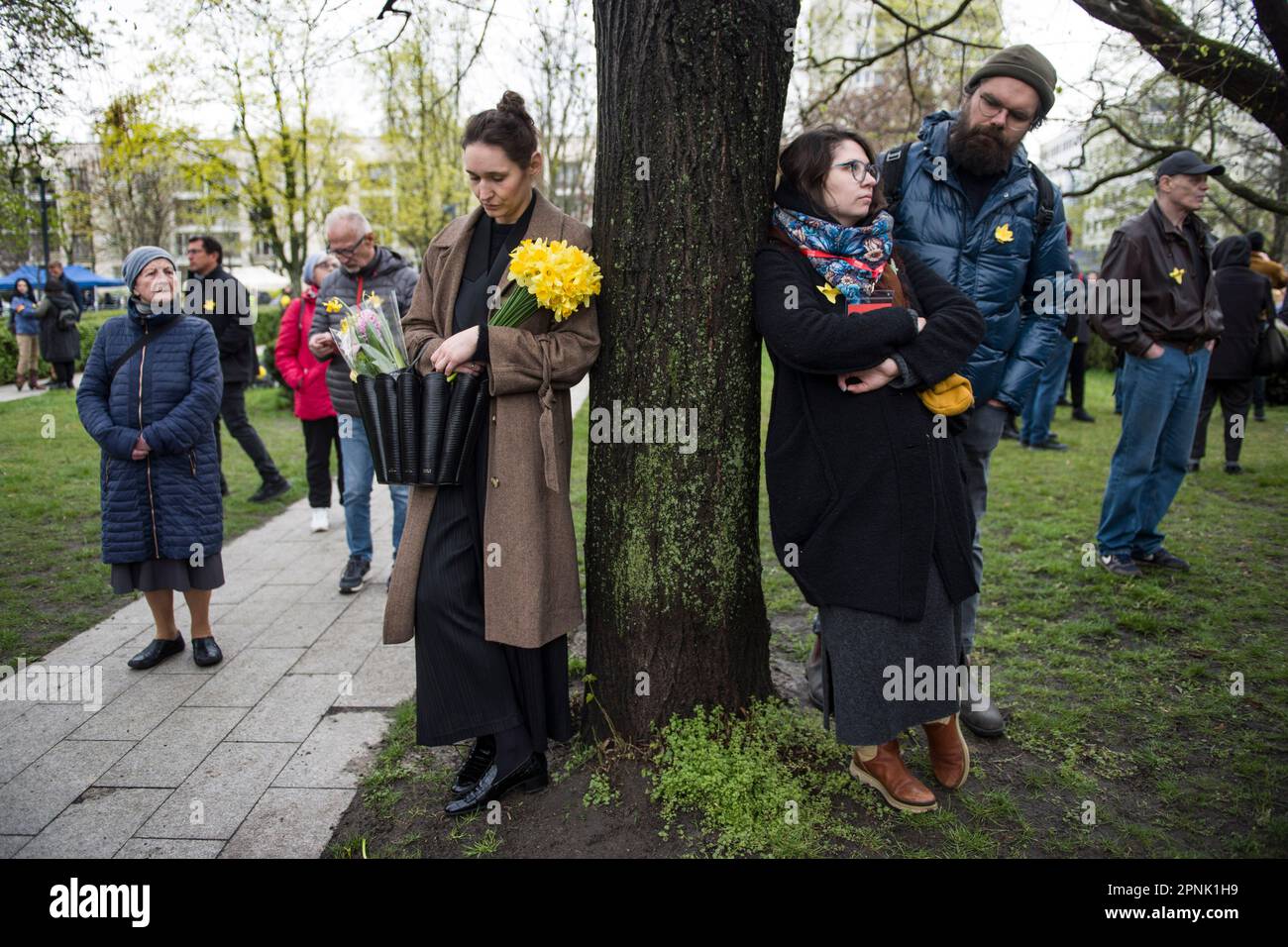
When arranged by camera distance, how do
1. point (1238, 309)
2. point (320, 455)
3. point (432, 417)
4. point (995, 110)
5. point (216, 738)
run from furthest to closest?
point (1238, 309) < point (320, 455) < point (216, 738) < point (995, 110) < point (432, 417)

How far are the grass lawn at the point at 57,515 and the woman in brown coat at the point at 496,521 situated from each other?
9.78 ft

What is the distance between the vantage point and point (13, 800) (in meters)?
3.28

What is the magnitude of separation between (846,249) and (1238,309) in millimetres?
7950

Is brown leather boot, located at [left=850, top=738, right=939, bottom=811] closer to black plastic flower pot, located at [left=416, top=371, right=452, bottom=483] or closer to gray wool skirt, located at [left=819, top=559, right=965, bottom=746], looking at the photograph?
gray wool skirt, located at [left=819, top=559, right=965, bottom=746]

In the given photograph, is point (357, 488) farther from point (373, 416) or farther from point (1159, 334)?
point (1159, 334)

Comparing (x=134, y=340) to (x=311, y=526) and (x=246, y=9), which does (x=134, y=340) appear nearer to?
(x=246, y=9)

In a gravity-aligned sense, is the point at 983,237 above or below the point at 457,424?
above

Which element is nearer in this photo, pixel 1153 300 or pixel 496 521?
pixel 496 521

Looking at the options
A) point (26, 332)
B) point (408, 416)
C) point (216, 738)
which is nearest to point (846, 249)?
point (408, 416)

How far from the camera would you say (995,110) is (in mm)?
3266

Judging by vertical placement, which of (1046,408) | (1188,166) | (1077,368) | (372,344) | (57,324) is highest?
(1188,166)

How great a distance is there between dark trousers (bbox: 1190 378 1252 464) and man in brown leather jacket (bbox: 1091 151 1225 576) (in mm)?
3483
